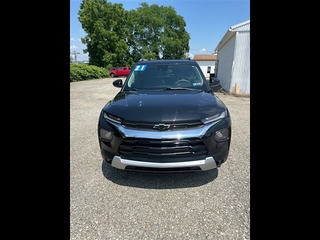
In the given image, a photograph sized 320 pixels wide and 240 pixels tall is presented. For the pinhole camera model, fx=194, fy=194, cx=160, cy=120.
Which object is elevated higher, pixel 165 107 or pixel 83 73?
pixel 165 107

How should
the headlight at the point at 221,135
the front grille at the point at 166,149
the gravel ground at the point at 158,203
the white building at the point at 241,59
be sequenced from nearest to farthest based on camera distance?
1. the gravel ground at the point at 158,203
2. the front grille at the point at 166,149
3. the headlight at the point at 221,135
4. the white building at the point at 241,59

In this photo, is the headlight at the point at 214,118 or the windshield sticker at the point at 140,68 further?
the windshield sticker at the point at 140,68

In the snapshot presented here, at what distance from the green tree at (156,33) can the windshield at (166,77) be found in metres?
37.2

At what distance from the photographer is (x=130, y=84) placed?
349cm

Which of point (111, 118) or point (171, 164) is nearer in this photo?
point (171, 164)

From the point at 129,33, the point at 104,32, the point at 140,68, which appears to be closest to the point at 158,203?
the point at 140,68

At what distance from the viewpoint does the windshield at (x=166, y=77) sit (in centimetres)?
335

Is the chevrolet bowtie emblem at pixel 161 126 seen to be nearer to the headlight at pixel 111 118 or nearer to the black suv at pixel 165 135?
the black suv at pixel 165 135

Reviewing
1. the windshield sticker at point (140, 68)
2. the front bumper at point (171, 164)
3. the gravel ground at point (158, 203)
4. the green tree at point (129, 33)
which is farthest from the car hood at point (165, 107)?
the green tree at point (129, 33)

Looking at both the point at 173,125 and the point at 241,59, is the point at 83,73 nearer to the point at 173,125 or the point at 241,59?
the point at 241,59

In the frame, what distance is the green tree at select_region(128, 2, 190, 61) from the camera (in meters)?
40.4

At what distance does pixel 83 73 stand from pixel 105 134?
22.3 meters

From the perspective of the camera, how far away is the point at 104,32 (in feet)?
110
